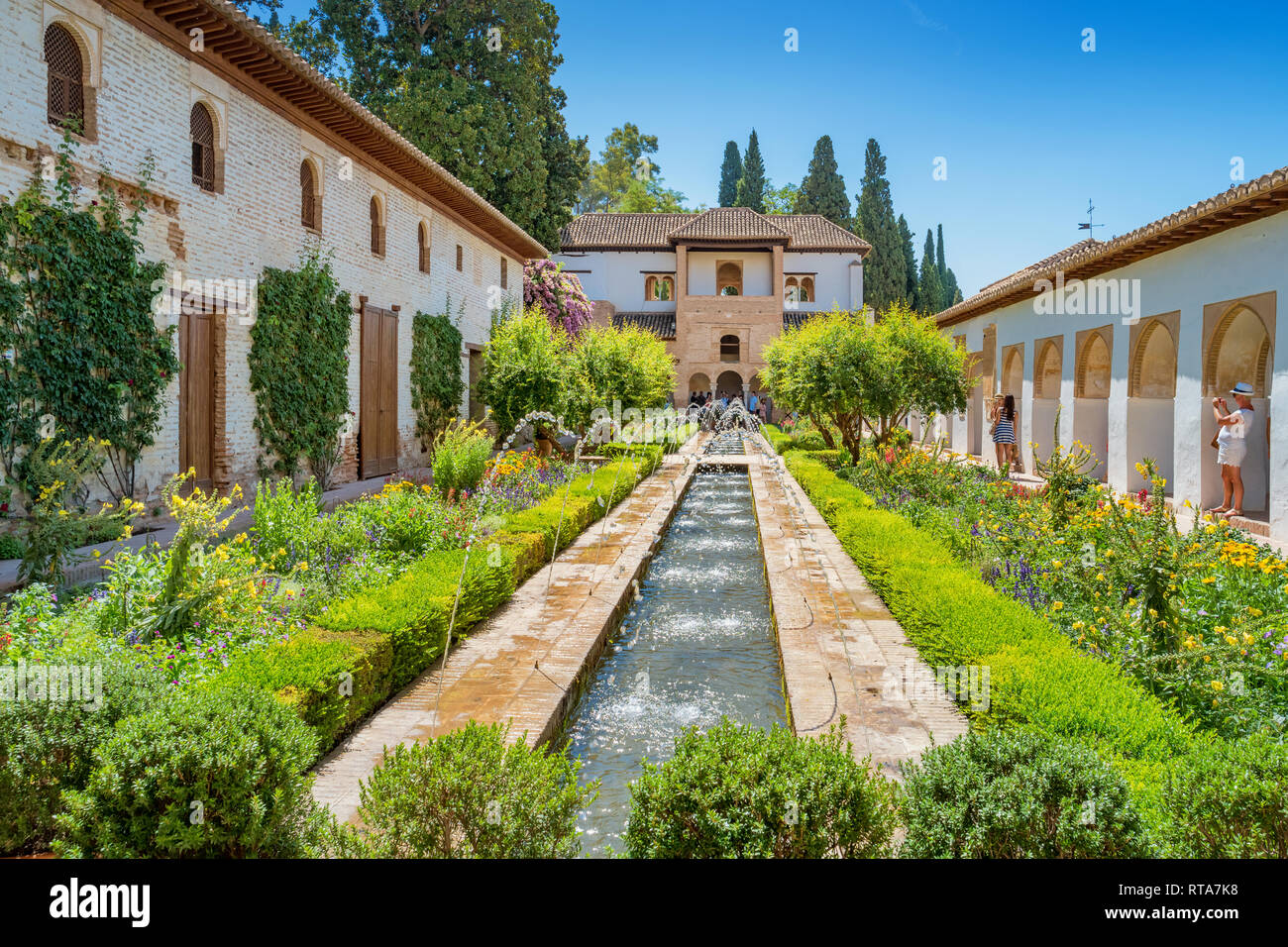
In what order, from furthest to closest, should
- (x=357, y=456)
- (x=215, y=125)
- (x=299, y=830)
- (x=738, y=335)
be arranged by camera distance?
(x=738, y=335)
(x=357, y=456)
(x=215, y=125)
(x=299, y=830)

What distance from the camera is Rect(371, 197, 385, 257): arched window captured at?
574 inches

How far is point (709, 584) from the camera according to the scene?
8.19 meters

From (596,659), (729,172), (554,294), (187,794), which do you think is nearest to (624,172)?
(729,172)

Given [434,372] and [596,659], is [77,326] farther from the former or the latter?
[434,372]

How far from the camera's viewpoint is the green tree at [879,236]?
42719mm

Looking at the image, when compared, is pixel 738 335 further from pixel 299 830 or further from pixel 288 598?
pixel 299 830

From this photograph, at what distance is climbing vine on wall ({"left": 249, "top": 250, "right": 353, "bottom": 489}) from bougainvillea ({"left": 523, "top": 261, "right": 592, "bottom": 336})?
1309 centimetres

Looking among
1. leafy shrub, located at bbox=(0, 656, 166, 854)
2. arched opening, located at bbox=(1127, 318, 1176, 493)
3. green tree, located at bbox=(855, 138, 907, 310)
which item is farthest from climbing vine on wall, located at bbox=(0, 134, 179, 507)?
green tree, located at bbox=(855, 138, 907, 310)

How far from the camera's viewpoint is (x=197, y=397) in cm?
1025

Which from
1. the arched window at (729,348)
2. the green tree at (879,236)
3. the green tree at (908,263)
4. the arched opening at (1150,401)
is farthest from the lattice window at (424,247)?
the green tree at (908,263)

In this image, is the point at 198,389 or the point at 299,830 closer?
the point at 299,830

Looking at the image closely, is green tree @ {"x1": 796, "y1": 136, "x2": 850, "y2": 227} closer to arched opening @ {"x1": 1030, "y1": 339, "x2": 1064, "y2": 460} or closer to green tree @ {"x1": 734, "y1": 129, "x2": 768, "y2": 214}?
green tree @ {"x1": 734, "y1": 129, "x2": 768, "y2": 214}
